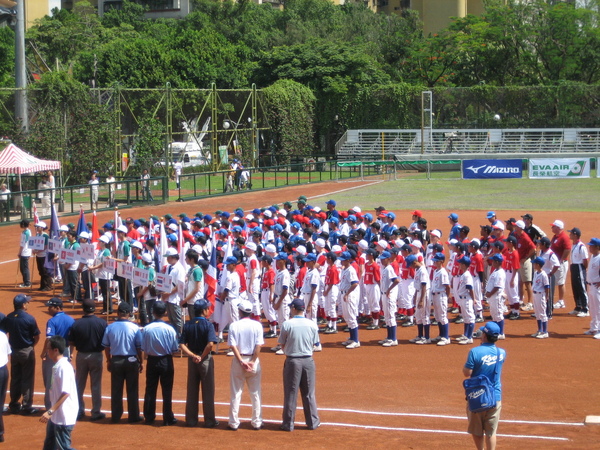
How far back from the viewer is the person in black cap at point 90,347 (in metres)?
11.0

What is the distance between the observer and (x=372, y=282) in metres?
15.8

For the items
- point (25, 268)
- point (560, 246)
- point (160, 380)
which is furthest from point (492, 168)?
point (160, 380)

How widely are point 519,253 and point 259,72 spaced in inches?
1783

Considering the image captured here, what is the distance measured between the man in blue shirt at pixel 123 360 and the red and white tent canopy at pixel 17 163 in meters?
22.2

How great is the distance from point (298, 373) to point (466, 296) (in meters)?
5.30

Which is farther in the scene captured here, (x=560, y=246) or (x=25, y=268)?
(x=25, y=268)

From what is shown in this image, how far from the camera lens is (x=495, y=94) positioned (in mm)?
59188

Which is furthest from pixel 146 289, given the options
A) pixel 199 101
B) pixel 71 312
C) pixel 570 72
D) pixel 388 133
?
pixel 570 72

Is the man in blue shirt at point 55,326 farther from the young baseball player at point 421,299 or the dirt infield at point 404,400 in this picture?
the young baseball player at point 421,299

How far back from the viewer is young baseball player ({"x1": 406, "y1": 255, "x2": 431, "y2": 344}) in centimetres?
1472

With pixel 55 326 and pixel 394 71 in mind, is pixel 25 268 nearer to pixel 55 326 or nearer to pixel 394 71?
pixel 55 326

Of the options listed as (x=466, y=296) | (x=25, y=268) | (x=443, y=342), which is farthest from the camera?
(x=25, y=268)

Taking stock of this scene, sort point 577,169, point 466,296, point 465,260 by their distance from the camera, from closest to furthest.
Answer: point 465,260 → point 466,296 → point 577,169

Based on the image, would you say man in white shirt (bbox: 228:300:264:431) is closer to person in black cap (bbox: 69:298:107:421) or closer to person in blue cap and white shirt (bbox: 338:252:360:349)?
person in black cap (bbox: 69:298:107:421)
